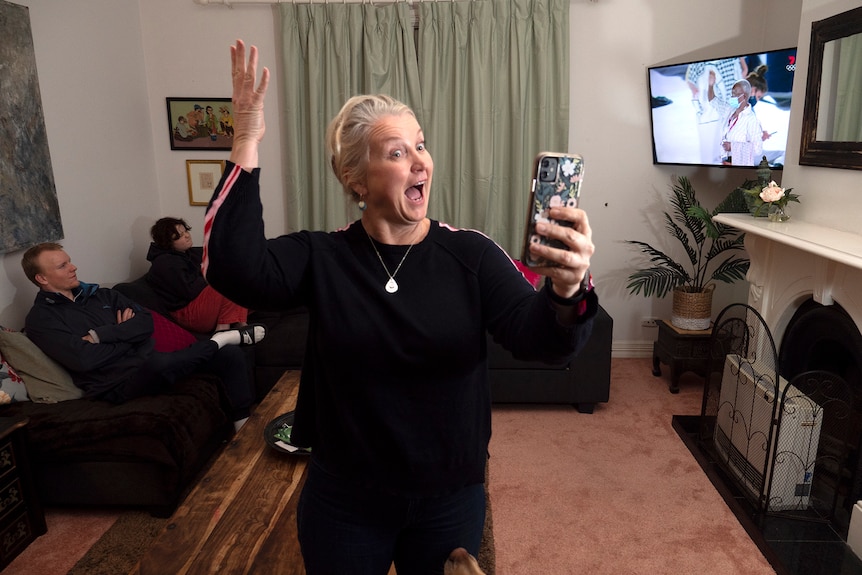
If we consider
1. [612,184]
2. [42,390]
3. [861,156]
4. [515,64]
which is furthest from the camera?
[612,184]

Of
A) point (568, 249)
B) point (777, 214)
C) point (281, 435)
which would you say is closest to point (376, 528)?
point (568, 249)

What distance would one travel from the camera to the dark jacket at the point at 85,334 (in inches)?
103

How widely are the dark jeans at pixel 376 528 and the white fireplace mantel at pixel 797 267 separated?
66.7 inches

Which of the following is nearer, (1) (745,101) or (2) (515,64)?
(1) (745,101)

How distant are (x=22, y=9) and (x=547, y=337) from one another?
3.24 m

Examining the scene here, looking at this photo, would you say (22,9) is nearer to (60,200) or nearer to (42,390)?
(60,200)

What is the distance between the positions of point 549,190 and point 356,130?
0.36 m

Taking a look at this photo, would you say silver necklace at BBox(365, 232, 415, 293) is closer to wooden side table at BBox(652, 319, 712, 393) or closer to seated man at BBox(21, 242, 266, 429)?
seated man at BBox(21, 242, 266, 429)

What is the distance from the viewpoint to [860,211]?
2.43m

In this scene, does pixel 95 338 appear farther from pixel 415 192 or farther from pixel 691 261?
pixel 691 261

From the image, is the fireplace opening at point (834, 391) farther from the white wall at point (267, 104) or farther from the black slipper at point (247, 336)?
the black slipper at point (247, 336)

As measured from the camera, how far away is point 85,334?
2.74 metres

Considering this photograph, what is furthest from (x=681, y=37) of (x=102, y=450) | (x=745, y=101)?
(x=102, y=450)

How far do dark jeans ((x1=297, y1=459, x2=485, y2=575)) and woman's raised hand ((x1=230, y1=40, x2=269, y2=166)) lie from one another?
51 centimetres
